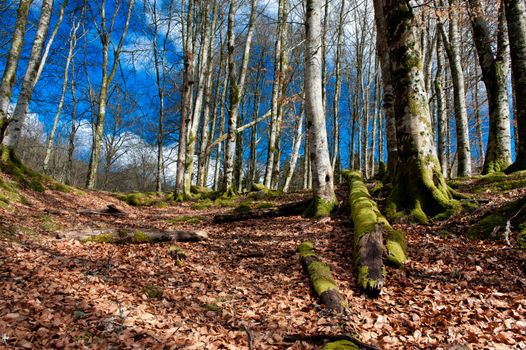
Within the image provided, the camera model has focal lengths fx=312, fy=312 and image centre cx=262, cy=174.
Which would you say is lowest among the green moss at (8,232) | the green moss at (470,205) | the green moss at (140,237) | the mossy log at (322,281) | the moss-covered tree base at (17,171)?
the mossy log at (322,281)

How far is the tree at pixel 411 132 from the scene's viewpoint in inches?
230

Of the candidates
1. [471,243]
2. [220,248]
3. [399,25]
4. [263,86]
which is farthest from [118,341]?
[263,86]

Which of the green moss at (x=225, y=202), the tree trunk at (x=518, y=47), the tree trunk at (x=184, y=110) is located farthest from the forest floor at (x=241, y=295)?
the tree trunk at (x=184, y=110)

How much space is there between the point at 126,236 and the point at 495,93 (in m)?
10.5

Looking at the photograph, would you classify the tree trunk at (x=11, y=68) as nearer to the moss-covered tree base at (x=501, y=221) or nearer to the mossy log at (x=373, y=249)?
the mossy log at (x=373, y=249)

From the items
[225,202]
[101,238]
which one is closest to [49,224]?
[101,238]

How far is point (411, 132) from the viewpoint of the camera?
6.06 meters

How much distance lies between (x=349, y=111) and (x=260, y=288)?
28.5 metres

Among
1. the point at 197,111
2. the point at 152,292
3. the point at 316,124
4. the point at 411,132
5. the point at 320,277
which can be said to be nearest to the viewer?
the point at 152,292

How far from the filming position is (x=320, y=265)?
14.1ft

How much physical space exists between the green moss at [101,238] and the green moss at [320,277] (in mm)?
3695

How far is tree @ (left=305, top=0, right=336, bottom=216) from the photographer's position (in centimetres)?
754

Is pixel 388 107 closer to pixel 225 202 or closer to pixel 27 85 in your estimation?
pixel 225 202

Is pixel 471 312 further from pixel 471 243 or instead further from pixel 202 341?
pixel 202 341
